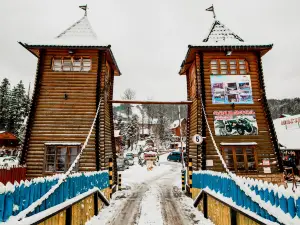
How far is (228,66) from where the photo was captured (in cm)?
1383

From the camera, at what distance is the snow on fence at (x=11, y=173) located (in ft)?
35.3

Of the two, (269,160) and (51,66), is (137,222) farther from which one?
(51,66)

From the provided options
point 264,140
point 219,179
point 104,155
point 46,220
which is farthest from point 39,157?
point 264,140

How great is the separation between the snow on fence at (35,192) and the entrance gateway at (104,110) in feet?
19.4

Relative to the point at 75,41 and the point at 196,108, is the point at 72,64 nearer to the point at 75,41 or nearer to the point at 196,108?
the point at 75,41

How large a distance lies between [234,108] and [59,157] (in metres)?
10.9

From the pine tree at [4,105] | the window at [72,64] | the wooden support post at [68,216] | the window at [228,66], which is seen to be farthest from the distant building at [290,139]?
the pine tree at [4,105]

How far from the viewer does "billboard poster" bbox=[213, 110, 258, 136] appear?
42.1 ft

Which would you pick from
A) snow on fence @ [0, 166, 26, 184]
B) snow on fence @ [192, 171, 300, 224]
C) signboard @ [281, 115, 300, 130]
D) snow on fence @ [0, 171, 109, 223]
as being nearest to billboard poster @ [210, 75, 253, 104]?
snow on fence @ [192, 171, 300, 224]

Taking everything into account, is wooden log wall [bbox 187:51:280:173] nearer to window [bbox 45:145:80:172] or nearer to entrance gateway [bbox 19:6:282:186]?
entrance gateway [bbox 19:6:282:186]

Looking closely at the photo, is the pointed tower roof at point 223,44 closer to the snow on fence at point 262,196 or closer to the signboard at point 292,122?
the snow on fence at point 262,196

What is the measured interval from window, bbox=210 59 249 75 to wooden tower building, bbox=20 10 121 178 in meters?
6.83

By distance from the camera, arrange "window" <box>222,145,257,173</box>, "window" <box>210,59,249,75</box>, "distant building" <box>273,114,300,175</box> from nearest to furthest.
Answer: "window" <box>222,145,257,173</box> → "window" <box>210,59,249,75</box> → "distant building" <box>273,114,300,175</box>

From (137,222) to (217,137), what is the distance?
7.71 m
